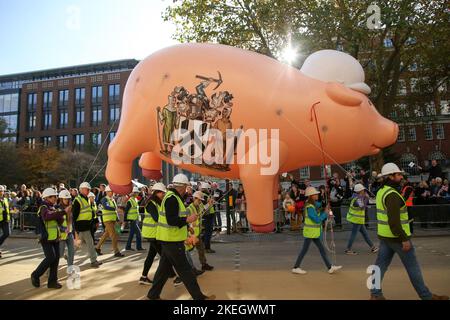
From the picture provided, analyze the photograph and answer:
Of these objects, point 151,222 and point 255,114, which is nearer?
point 255,114

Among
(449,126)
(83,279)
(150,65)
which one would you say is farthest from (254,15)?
(449,126)

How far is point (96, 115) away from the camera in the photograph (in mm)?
54219

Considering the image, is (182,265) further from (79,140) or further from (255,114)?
(79,140)

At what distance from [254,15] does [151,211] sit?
1233cm

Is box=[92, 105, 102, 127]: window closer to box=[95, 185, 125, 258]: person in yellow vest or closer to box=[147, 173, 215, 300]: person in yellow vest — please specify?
box=[95, 185, 125, 258]: person in yellow vest

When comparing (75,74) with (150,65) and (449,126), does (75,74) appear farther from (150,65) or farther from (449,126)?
(150,65)

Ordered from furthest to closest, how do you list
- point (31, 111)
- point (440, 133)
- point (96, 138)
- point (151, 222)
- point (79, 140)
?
point (31, 111), point (79, 140), point (96, 138), point (440, 133), point (151, 222)

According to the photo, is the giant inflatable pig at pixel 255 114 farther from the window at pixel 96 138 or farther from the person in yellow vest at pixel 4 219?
the window at pixel 96 138

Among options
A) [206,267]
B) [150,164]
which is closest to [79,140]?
[150,164]

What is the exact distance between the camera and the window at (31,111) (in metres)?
56.3

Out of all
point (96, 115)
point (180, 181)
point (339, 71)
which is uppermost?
point (96, 115)

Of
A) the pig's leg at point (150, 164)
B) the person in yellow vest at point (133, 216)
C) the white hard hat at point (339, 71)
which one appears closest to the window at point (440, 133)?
the person in yellow vest at point (133, 216)

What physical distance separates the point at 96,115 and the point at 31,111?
1103 centimetres

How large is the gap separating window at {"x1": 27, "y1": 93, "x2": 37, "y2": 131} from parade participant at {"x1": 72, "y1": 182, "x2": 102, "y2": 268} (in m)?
54.5
